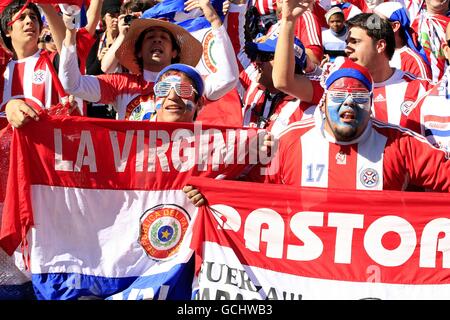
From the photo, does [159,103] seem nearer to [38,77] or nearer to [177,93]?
[177,93]

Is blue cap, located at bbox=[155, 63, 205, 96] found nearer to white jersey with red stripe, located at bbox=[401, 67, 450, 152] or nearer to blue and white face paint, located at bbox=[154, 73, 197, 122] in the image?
blue and white face paint, located at bbox=[154, 73, 197, 122]

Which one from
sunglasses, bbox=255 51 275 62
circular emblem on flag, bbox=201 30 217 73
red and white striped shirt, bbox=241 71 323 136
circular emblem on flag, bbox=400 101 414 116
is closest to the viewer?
red and white striped shirt, bbox=241 71 323 136

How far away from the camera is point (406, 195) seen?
6605 millimetres

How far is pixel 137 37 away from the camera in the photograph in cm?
831

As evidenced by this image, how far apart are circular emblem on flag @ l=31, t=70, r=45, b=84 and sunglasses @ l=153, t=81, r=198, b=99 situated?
4.85 ft

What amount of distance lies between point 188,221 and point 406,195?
56.9 inches

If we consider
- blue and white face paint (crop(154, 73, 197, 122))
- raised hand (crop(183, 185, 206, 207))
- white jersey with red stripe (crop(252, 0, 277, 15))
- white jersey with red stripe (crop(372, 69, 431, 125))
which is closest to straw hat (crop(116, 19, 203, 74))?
blue and white face paint (crop(154, 73, 197, 122))

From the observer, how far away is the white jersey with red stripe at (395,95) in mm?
7832

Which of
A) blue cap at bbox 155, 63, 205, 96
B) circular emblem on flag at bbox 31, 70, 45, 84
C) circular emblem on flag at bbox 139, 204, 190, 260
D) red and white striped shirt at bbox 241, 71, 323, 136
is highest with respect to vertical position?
blue cap at bbox 155, 63, 205, 96

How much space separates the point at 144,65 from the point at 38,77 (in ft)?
3.03

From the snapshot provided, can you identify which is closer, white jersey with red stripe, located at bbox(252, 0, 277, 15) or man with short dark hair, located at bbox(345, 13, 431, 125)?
man with short dark hair, located at bbox(345, 13, 431, 125)

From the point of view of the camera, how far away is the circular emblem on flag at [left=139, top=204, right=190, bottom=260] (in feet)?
23.4

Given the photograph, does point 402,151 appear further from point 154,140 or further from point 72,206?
point 72,206
